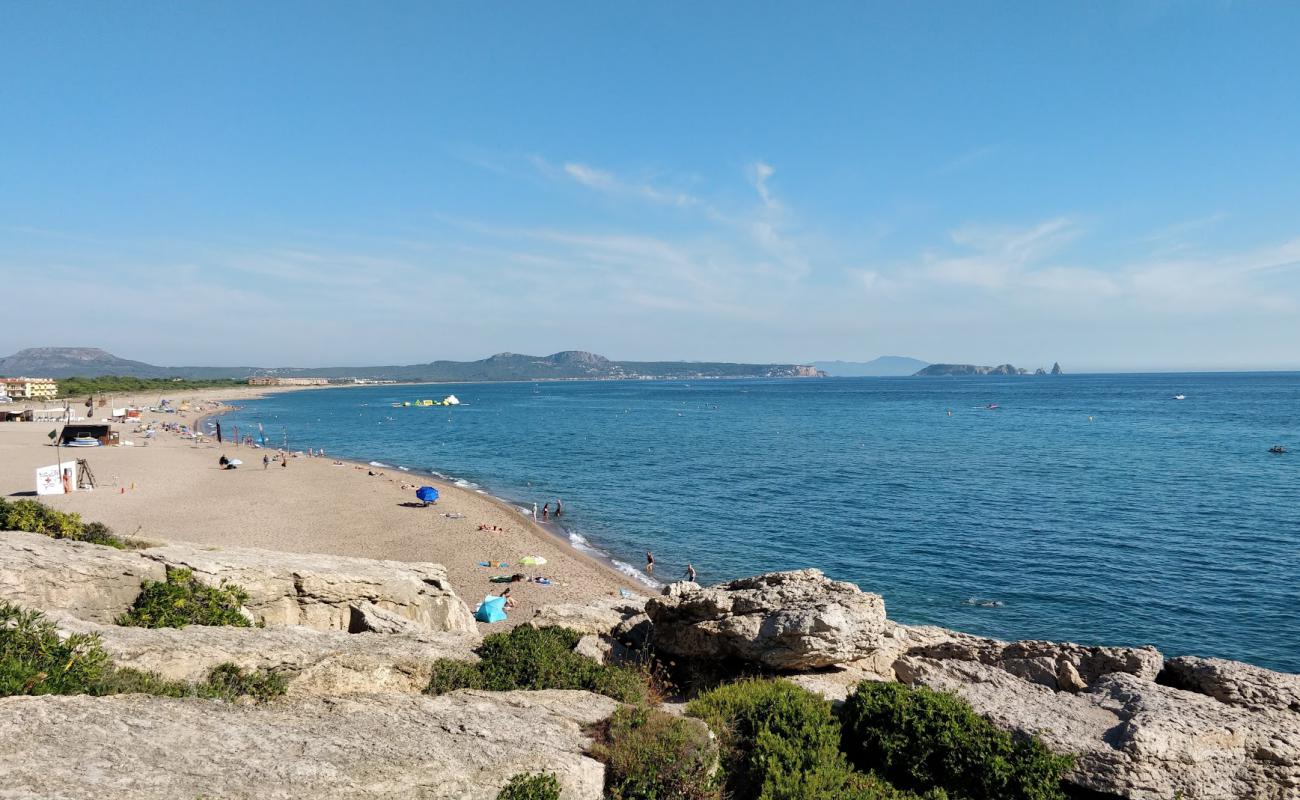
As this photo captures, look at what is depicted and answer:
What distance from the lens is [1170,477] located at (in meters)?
49.8

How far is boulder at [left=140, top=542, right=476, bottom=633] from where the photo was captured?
1383 centimetres

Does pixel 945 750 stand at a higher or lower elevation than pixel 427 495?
higher

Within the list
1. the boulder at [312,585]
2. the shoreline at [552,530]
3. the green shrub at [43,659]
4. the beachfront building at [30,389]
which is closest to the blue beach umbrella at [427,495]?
the shoreline at [552,530]

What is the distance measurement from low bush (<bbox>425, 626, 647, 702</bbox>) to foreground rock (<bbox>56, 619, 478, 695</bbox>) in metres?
0.33

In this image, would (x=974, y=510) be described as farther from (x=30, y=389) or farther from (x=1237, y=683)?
(x=30, y=389)

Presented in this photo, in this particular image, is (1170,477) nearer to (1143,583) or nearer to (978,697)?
(1143,583)

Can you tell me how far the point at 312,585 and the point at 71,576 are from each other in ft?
13.6

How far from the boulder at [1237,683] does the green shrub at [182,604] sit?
55.5 feet

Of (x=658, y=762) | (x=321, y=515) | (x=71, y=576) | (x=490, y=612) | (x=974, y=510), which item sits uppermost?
(x=71, y=576)

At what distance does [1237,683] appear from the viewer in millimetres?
10500

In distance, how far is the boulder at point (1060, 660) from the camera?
11469 mm

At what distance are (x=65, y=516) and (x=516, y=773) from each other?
1683 centimetres

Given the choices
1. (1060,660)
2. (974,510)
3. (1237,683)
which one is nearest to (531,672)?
(1060,660)

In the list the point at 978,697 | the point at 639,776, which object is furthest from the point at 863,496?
the point at 639,776
